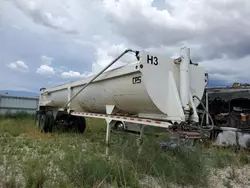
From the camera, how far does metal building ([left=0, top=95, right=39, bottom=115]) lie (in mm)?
17859

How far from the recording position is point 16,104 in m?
18.5

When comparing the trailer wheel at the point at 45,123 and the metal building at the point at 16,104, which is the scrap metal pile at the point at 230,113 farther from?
the metal building at the point at 16,104

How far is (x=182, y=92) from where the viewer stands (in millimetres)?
5422

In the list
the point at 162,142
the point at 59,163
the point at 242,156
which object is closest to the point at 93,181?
the point at 59,163

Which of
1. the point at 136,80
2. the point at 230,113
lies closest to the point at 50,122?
the point at 136,80

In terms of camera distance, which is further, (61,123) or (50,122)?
(61,123)

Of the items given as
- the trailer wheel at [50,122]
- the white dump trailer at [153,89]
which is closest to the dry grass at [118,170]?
the white dump trailer at [153,89]

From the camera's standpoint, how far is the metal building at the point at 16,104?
703 inches

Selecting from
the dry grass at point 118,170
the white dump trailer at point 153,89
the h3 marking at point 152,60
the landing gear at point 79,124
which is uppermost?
the h3 marking at point 152,60

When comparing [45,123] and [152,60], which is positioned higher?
[152,60]

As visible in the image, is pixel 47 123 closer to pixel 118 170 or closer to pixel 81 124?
pixel 81 124

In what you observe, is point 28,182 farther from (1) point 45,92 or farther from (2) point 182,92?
(1) point 45,92

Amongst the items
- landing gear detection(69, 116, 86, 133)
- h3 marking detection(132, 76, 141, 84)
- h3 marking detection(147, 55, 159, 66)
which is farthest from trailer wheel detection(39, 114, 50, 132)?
h3 marking detection(147, 55, 159, 66)

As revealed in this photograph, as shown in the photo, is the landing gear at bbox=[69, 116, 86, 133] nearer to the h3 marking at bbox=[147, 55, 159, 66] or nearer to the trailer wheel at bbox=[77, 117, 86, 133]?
the trailer wheel at bbox=[77, 117, 86, 133]
